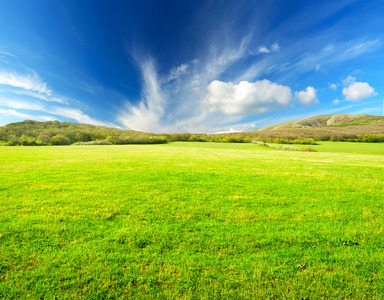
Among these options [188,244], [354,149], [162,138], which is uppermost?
[162,138]

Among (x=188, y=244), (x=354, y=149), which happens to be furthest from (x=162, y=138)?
(x=188, y=244)

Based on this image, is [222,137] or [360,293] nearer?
[360,293]

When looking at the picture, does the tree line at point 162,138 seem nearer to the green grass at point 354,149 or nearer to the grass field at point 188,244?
the green grass at point 354,149

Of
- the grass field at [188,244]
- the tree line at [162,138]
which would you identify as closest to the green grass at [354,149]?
the tree line at [162,138]

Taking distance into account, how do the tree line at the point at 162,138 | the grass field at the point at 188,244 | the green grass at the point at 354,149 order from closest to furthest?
the grass field at the point at 188,244 < the green grass at the point at 354,149 < the tree line at the point at 162,138

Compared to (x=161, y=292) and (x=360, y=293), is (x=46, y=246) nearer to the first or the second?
(x=161, y=292)

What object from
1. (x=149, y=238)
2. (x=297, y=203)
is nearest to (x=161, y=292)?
(x=149, y=238)

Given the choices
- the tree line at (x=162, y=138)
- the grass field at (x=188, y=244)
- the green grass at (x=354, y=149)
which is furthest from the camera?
the tree line at (x=162, y=138)

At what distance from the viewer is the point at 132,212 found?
20.7ft

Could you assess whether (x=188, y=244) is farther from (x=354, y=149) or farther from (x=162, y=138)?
(x=162, y=138)

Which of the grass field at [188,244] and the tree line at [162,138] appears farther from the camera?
the tree line at [162,138]

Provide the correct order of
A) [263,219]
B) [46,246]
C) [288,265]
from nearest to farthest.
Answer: [288,265]
[46,246]
[263,219]

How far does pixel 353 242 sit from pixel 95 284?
7091 millimetres

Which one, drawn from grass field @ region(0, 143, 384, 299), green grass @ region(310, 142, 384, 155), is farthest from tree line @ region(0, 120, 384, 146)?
grass field @ region(0, 143, 384, 299)
